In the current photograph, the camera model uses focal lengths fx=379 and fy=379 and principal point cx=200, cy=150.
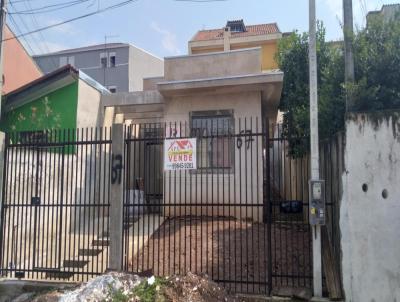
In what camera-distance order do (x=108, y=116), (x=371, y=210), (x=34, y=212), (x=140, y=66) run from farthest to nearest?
(x=140, y=66)
(x=108, y=116)
(x=34, y=212)
(x=371, y=210)

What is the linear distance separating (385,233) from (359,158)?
1.06m

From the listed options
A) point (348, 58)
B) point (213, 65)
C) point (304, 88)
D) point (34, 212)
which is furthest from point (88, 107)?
point (348, 58)

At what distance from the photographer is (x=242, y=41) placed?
24766 millimetres

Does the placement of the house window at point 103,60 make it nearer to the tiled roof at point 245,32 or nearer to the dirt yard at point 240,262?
the tiled roof at point 245,32

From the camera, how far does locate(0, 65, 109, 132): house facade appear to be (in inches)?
488

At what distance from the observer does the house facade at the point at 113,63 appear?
3022cm

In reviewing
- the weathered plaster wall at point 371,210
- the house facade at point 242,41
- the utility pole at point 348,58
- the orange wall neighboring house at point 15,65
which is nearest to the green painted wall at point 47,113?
the orange wall neighboring house at point 15,65

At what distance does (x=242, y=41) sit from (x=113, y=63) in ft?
38.0

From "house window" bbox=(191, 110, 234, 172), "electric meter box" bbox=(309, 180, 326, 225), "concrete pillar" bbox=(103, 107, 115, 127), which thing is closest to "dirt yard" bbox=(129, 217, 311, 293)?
"electric meter box" bbox=(309, 180, 326, 225)

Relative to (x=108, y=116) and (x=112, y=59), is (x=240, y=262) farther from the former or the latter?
(x=112, y=59)

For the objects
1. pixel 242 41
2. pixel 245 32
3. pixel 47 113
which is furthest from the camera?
pixel 245 32

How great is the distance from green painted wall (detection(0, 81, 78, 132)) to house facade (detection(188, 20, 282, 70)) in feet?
45.8

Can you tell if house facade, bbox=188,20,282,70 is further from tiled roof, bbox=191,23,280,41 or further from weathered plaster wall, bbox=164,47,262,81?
weathered plaster wall, bbox=164,47,262,81

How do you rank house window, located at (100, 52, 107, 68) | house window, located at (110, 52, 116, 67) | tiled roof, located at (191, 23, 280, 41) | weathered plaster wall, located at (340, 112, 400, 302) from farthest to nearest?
house window, located at (100, 52, 107, 68), house window, located at (110, 52, 116, 67), tiled roof, located at (191, 23, 280, 41), weathered plaster wall, located at (340, 112, 400, 302)
